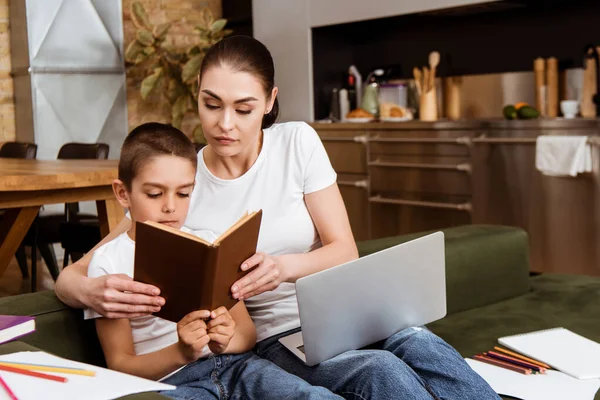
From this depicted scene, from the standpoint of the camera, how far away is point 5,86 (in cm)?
585

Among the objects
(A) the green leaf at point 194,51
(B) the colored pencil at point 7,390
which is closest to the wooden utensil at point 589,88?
(A) the green leaf at point 194,51

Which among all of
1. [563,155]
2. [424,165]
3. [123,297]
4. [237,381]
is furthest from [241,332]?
[424,165]

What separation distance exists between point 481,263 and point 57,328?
1324mm

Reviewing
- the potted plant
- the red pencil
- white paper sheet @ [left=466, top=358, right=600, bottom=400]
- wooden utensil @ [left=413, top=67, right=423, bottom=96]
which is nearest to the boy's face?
the red pencil

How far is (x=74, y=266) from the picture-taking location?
5.77ft

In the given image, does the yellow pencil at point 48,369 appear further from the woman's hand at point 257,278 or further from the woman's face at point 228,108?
the woman's face at point 228,108

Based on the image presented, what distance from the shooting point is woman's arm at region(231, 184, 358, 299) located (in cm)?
158

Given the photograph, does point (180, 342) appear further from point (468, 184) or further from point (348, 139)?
point (348, 139)

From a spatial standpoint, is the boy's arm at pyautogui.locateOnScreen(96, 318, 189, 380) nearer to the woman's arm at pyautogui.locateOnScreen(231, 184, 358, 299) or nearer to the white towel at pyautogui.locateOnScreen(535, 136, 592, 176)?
the woman's arm at pyautogui.locateOnScreen(231, 184, 358, 299)

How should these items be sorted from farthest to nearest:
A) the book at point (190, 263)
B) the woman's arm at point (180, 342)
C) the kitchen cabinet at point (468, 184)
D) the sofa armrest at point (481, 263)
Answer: the kitchen cabinet at point (468, 184)
the sofa armrest at point (481, 263)
the woman's arm at point (180, 342)
the book at point (190, 263)

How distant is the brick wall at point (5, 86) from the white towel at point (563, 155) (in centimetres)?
374

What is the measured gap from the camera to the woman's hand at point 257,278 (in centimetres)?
151

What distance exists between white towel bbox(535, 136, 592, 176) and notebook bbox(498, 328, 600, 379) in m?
2.12

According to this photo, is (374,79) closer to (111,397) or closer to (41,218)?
(41,218)
